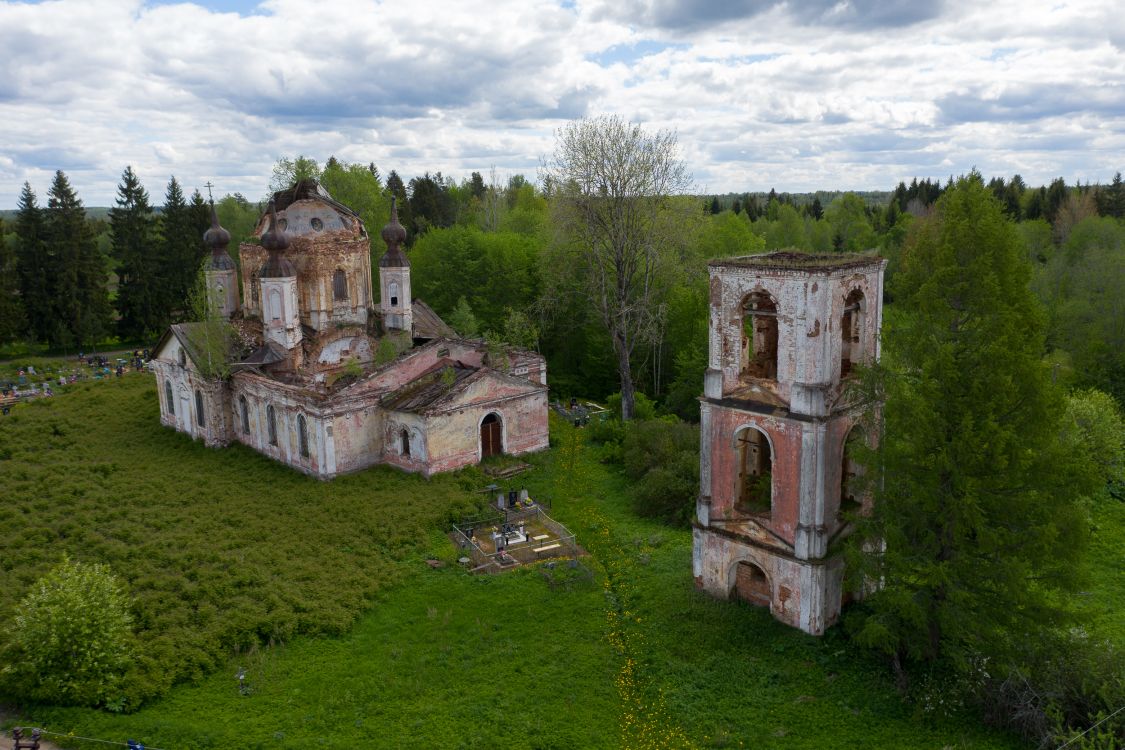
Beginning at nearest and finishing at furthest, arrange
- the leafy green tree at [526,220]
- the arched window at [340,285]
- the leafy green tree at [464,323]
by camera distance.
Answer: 1. the arched window at [340,285]
2. the leafy green tree at [464,323]
3. the leafy green tree at [526,220]

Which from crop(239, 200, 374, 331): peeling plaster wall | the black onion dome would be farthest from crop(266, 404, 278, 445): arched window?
the black onion dome

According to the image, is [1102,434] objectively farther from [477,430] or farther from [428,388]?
[428,388]

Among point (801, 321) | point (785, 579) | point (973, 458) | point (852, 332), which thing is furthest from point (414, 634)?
point (973, 458)

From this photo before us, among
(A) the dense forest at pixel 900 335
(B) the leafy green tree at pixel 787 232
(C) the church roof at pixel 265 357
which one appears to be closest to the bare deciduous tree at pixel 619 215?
(A) the dense forest at pixel 900 335

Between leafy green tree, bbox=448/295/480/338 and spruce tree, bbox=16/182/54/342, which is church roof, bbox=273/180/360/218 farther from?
spruce tree, bbox=16/182/54/342

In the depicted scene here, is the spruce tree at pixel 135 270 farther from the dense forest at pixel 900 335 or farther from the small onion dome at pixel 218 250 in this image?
the small onion dome at pixel 218 250

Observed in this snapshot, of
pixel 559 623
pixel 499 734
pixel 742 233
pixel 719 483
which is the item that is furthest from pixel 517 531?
pixel 742 233
